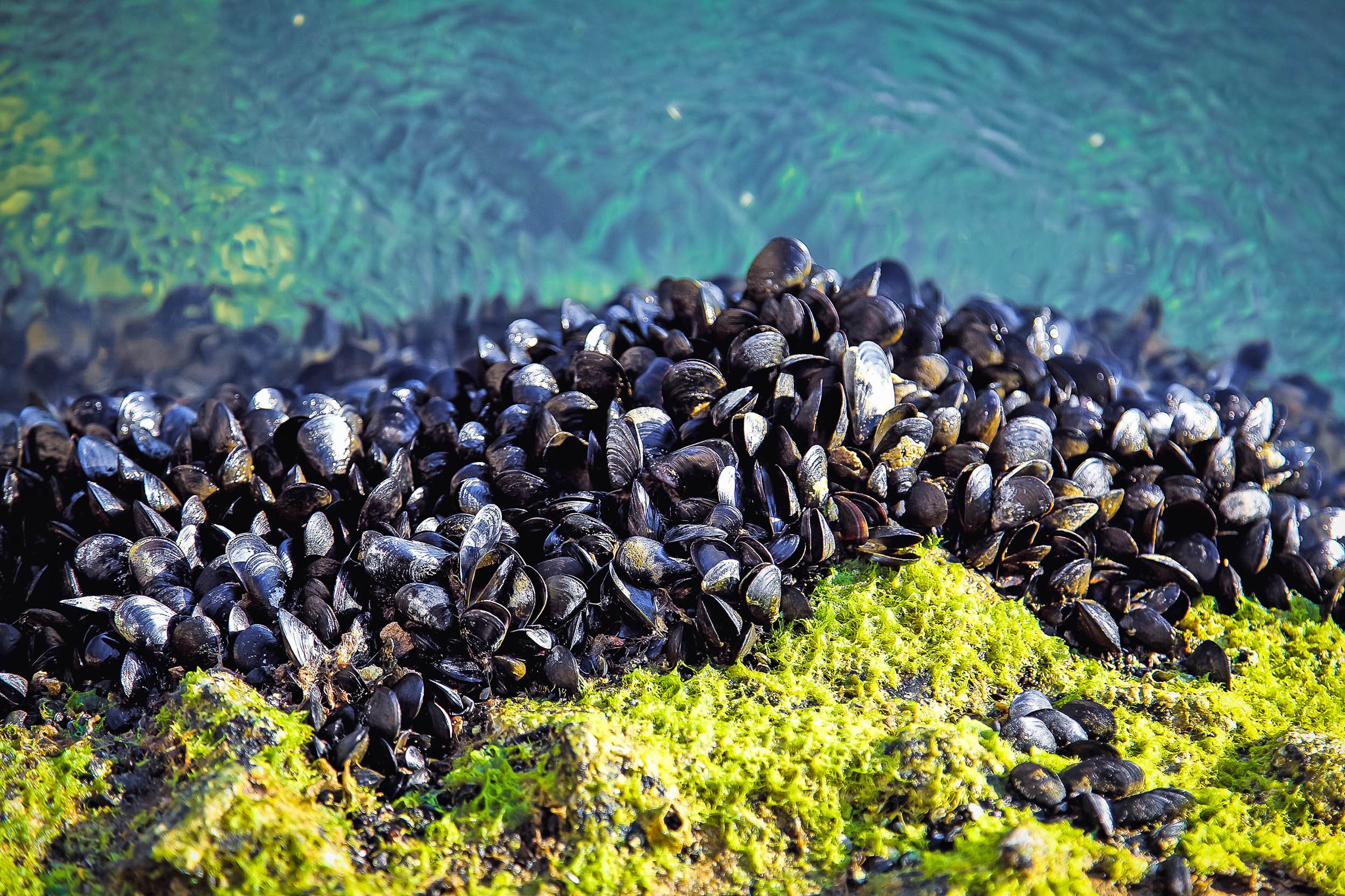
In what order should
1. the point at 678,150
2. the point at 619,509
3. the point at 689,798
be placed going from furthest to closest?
1. the point at 678,150
2. the point at 619,509
3. the point at 689,798

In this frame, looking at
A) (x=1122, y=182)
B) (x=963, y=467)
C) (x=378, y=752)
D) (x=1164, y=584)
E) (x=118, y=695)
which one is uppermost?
(x=1122, y=182)

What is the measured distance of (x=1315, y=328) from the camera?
5070 mm

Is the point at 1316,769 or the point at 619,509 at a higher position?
the point at 619,509

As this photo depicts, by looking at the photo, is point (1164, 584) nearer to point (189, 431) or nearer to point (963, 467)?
point (963, 467)

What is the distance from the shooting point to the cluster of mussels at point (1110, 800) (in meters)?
1.83

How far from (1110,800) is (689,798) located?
935 mm

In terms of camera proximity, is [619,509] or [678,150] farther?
[678,150]

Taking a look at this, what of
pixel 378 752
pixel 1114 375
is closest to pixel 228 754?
pixel 378 752

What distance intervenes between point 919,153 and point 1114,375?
9.20ft

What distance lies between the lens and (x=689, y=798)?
184cm

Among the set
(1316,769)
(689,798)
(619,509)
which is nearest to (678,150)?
(619,509)

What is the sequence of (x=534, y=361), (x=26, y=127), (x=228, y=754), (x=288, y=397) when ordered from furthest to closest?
(x=26, y=127), (x=288, y=397), (x=534, y=361), (x=228, y=754)

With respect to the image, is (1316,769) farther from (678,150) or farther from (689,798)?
(678,150)

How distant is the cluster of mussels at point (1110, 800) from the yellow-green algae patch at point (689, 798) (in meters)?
0.05
